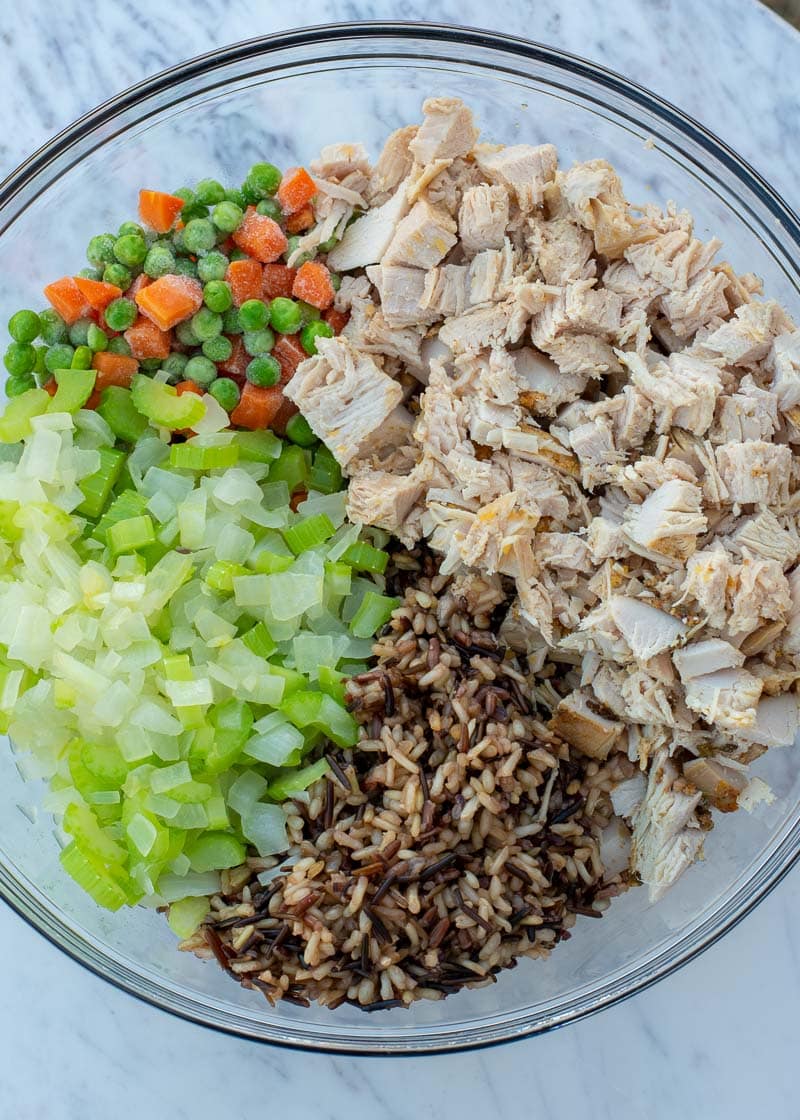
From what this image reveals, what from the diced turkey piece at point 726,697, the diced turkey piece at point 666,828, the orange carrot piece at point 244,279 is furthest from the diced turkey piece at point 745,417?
the orange carrot piece at point 244,279

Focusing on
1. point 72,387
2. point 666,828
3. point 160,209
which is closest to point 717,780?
point 666,828

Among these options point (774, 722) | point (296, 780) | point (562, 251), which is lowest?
point (774, 722)

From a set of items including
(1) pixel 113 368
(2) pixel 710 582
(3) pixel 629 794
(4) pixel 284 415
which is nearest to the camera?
(2) pixel 710 582

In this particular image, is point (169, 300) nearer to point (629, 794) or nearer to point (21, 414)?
point (21, 414)

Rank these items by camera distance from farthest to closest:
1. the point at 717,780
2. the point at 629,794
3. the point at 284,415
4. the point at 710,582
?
the point at 284,415
the point at 629,794
the point at 717,780
the point at 710,582

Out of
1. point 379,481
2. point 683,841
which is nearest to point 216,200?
point 379,481

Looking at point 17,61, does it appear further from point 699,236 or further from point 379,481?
point 699,236

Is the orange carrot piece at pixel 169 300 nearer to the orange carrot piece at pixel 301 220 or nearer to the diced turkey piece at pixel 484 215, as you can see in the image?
the orange carrot piece at pixel 301 220

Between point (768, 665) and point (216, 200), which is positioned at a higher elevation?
point (216, 200)
